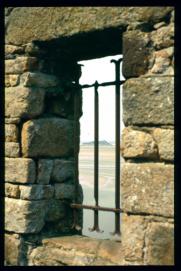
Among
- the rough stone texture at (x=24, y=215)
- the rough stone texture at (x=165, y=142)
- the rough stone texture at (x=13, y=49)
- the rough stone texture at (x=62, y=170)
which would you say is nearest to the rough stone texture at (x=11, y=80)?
the rough stone texture at (x=13, y=49)

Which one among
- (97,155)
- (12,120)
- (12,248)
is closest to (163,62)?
(97,155)

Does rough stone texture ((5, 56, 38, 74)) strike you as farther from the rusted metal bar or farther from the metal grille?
the rusted metal bar

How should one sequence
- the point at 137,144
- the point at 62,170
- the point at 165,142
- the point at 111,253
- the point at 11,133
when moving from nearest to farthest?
1. the point at 165,142
2. the point at 137,144
3. the point at 111,253
4. the point at 11,133
5. the point at 62,170

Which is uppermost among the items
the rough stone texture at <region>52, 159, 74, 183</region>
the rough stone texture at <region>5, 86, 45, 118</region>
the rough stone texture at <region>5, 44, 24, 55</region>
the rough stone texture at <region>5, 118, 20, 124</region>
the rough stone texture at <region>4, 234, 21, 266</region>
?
the rough stone texture at <region>5, 44, 24, 55</region>

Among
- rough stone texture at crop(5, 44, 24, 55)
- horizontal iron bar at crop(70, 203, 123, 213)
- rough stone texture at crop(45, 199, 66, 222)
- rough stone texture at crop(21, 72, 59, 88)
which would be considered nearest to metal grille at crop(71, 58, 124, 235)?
horizontal iron bar at crop(70, 203, 123, 213)

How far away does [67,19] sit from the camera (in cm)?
354

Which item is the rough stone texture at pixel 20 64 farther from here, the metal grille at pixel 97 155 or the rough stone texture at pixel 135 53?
the rough stone texture at pixel 135 53

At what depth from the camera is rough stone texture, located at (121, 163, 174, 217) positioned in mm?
2955

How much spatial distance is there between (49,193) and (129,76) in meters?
1.32

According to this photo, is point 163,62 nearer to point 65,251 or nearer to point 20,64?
point 20,64

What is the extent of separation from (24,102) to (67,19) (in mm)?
760

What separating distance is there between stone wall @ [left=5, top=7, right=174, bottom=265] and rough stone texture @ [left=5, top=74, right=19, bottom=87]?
12 millimetres

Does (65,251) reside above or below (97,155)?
below
